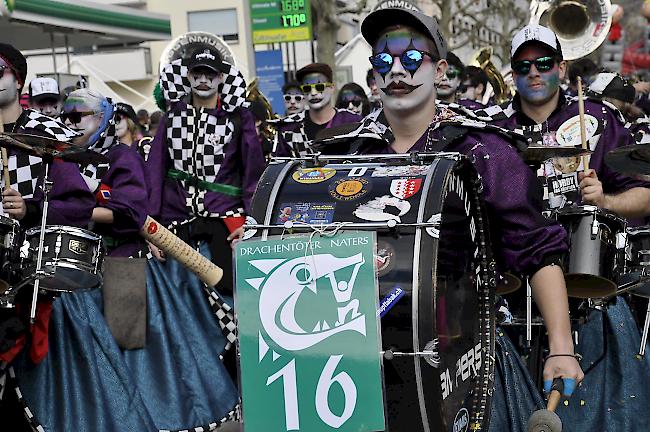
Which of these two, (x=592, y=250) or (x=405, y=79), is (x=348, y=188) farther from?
(x=592, y=250)

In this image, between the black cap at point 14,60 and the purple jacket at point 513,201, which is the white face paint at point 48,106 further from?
the purple jacket at point 513,201

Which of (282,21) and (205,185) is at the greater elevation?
(282,21)

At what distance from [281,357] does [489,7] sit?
38075 mm

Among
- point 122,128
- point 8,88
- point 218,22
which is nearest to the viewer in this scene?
point 8,88

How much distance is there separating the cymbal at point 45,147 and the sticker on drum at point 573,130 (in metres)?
2.06

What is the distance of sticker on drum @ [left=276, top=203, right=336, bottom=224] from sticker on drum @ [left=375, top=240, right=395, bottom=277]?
0.53 feet

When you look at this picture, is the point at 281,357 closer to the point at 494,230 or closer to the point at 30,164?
the point at 494,230

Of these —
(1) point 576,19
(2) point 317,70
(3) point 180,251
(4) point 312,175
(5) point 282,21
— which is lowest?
(3) point 180,251

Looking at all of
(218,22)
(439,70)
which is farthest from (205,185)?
(218,22)

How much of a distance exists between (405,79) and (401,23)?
20cm

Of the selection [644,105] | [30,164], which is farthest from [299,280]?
[644,105]

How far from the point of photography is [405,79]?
159 inches

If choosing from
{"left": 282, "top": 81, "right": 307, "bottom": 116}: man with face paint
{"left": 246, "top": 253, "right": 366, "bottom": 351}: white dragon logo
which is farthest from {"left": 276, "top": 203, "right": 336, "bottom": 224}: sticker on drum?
{"left": 282, "top": 81, "right": 307, "bottom": 116}: man with face paint

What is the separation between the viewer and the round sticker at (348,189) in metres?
3.48
